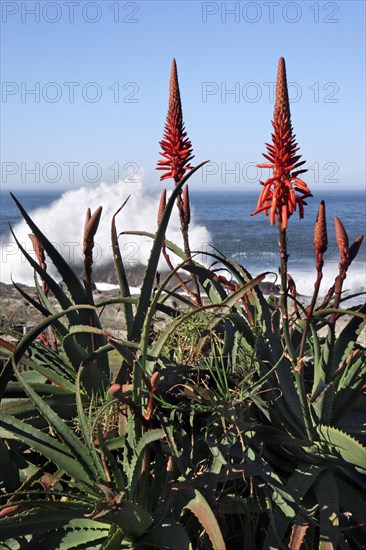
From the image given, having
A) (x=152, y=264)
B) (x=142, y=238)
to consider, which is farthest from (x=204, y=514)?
(x=142, y=238)

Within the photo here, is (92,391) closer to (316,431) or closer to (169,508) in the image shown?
(169,508)

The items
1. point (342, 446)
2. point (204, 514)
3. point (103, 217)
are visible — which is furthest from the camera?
point (103, 217)

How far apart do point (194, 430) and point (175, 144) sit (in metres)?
1.10

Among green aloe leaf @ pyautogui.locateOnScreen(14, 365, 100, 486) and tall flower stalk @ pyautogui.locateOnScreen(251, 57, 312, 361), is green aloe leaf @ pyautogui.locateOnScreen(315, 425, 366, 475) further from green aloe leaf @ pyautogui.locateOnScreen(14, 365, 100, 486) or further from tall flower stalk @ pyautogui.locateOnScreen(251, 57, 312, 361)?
green aloe leaf @ pyautogui.locateOnScreen(14, 365, 100, 486)

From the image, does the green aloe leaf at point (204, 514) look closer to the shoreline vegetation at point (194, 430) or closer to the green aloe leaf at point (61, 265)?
the shoreline vegetation at point (194, 430)

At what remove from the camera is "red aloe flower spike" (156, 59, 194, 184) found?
2.81 metres

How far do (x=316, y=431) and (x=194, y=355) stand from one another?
0.50 m

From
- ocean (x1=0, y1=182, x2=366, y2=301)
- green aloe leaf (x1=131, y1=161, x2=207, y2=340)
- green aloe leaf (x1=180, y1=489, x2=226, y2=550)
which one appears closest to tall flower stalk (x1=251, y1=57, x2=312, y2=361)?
green aloe leaf (x1=131, y1=161, x2=207, y2=340)

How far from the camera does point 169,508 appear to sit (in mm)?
2195

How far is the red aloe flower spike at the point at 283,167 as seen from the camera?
Result: 2.24 metres

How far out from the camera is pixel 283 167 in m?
2.30

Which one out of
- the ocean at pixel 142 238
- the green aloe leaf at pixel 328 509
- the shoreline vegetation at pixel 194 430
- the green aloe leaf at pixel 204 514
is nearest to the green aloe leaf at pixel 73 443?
the shoreline vegetation at pixel 194 430

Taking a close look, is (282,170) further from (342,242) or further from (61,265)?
(61,265)

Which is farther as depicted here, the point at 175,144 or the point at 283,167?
the point at 175,144
